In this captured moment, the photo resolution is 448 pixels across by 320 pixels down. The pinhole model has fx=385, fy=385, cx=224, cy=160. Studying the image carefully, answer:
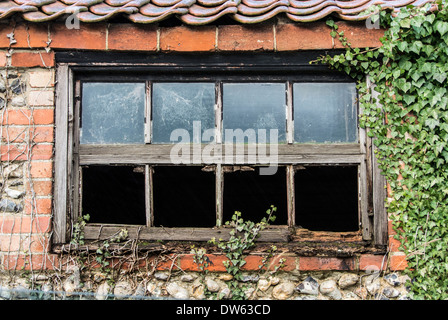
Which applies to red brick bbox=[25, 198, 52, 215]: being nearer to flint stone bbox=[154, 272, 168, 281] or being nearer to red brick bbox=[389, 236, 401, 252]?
flint stone bbox=[154, 272, 168, 281]

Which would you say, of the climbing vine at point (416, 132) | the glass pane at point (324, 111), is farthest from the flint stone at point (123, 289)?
the climbing vine at point (416, 132)

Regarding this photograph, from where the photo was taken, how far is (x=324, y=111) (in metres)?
2.92

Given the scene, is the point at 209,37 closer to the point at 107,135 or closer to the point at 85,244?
the point at 107,135

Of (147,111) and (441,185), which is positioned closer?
(441,185)

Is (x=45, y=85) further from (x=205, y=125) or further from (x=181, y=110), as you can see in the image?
(x=205, y=125)

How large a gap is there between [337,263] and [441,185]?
876 mm

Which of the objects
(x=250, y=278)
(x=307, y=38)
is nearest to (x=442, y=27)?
(x=307, y=38)

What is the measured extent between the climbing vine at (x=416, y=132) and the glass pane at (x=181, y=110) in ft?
3.23

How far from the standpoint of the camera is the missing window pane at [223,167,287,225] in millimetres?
5578

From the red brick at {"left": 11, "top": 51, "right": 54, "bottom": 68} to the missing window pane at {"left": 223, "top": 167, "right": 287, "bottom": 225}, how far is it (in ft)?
10.2

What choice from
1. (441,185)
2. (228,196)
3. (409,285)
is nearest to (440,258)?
(409,285)

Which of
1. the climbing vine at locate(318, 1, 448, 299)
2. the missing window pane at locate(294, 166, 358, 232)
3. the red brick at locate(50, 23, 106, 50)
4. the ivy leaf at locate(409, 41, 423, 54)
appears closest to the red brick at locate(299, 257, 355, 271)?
the climbing vine at locate(318, 1, 448, 299)

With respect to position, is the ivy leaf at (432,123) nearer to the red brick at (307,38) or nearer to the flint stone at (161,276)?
the red brick at (307,38)

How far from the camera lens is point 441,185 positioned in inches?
102
